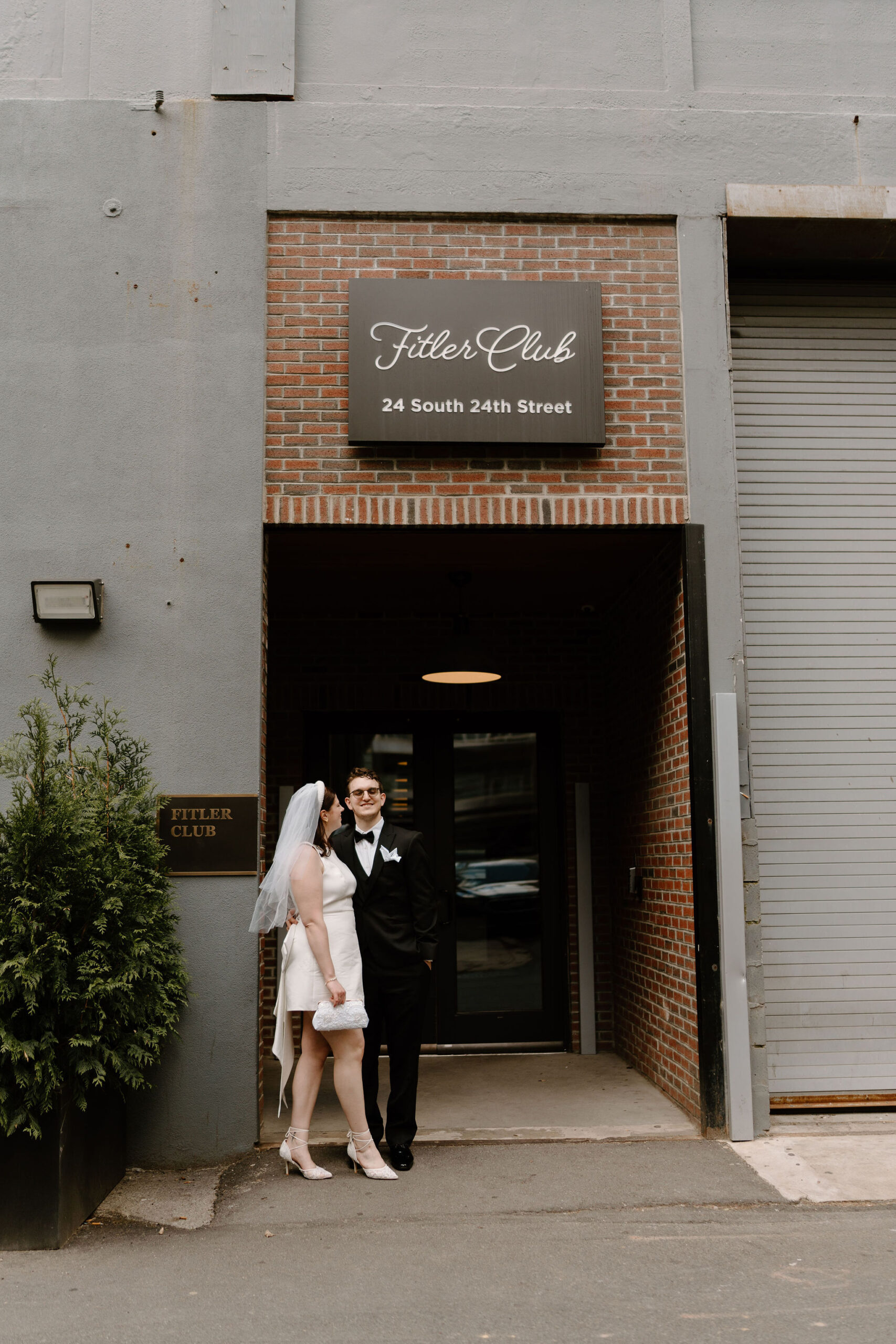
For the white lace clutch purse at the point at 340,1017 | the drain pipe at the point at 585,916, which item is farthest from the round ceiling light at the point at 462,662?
the white lace clutch purse at the point at 340,1017

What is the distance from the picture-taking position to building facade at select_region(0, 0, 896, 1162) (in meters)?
5.77

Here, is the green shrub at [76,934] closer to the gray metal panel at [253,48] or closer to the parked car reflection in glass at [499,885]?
the parked car reflection in glass at [499,885]

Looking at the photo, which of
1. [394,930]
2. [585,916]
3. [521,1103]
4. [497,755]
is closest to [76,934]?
[394,930]

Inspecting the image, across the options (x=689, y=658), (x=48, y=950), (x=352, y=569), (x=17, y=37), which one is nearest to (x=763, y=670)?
(x=689, y=658)

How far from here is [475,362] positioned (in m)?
6.02

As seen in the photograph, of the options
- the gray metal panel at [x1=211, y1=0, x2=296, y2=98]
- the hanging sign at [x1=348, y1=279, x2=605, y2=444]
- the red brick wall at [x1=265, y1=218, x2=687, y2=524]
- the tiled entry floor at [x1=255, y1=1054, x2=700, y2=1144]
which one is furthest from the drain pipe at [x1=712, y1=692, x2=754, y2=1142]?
the gray metal panel at [x1=211, y1=0, x2=296, y2=98]

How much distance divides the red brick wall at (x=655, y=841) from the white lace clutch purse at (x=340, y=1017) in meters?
2.01

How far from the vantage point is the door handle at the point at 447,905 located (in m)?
8.36

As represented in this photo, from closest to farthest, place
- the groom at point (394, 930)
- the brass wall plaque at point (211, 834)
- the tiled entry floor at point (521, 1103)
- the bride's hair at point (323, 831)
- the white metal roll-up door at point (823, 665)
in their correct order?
the bride's hair at point (323, 831) < the groom at point (394, 930) < the brass wall plaque at point (211, 834) < the tiled entry floor at point (521, 1103) < the white metal roll-up door at point (823, 665)

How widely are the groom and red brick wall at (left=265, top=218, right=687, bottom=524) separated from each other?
5.67 feet

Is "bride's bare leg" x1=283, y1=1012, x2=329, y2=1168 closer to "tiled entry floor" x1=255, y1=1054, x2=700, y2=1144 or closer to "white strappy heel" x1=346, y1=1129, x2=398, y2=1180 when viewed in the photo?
"white strappy heel" x1=346, y1=1129, x2=398, y2=1180

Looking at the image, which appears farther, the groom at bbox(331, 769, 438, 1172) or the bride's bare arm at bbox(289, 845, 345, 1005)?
the groom at bbox(331, 769, 438, 1172)

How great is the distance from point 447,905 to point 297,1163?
3.38m

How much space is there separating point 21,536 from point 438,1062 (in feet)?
16.2
